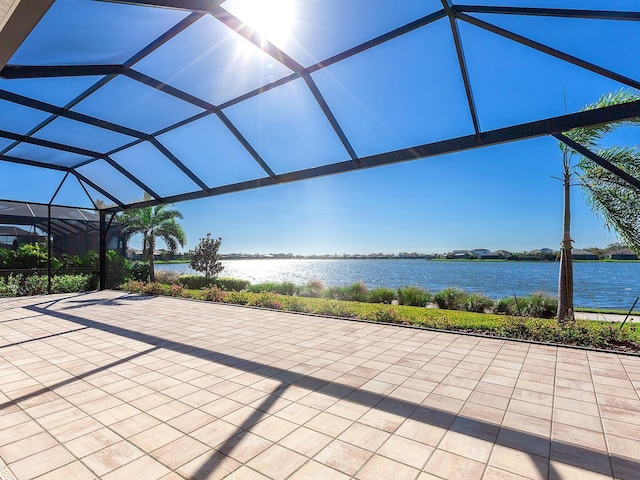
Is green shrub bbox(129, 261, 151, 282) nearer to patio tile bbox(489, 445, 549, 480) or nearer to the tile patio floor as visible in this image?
the tile patio floor

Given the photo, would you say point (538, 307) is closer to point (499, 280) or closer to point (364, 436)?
point (364, 436)

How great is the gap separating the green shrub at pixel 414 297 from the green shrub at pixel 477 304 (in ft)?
4.92

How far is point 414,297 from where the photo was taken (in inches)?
538

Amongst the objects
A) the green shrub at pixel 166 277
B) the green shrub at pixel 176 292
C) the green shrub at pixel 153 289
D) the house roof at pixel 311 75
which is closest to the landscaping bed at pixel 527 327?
the house roof at pixel 311 75

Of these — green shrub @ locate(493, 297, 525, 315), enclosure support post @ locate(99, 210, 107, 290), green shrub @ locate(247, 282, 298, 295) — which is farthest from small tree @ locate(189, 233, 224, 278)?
green shrub @ locate(493, 297, 525, 315)

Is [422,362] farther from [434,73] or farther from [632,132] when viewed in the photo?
[632,132]

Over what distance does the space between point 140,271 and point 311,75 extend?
13538 millimetres

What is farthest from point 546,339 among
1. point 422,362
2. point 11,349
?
point 11,349

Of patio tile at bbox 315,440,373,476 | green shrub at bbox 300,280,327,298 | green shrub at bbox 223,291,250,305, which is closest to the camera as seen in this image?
patio tile at bbox 315,440,373,476

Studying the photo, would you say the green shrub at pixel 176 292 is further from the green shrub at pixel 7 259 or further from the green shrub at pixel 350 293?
the green shrub at pixel 350 293

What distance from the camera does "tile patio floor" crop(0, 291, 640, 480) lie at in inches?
90.6

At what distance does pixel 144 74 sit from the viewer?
15.9 feet

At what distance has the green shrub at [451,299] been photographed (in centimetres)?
1288

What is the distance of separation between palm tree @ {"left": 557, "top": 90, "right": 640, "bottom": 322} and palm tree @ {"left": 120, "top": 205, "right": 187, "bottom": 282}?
17.1 meters
